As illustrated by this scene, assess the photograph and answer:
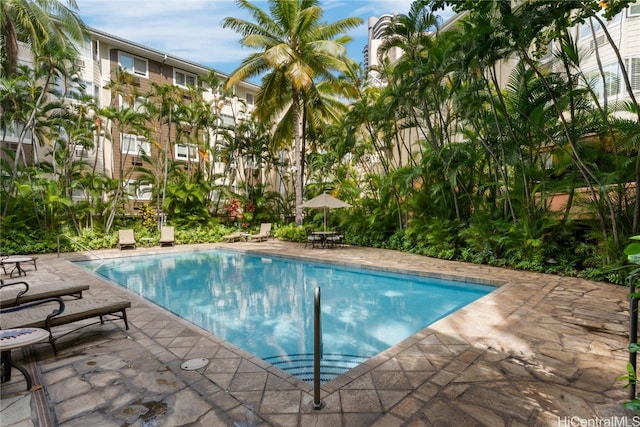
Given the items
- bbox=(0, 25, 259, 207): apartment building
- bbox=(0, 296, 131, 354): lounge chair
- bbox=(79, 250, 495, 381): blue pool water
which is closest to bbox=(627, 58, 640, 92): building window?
bbox=(79, 250, 495, 381): blue pool water

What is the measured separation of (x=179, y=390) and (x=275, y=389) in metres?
0.90

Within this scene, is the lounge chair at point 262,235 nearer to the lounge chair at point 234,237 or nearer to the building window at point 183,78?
the lounge chair at point 234,237

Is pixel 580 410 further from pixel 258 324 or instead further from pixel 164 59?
pixel 164 59

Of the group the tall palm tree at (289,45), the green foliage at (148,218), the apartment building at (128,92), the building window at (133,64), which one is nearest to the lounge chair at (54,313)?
the tall palm tree at (289,45)

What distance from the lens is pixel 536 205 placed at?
29.7 feet

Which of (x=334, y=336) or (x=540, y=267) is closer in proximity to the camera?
(x=334, y=336)

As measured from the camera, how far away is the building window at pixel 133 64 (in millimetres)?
20281

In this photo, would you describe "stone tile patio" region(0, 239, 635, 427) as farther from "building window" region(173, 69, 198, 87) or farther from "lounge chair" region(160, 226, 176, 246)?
"building window" region(173, 69, 198, 87)

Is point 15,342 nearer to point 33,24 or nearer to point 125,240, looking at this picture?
point 125,240

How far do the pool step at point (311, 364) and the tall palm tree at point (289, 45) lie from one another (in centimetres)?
1218

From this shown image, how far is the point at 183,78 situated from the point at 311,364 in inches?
941

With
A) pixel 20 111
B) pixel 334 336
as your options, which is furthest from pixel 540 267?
pixel 20 111

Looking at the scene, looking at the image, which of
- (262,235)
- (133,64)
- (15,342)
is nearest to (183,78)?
(133,64)

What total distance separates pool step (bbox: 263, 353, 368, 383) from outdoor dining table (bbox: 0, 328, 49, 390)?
102 inches
